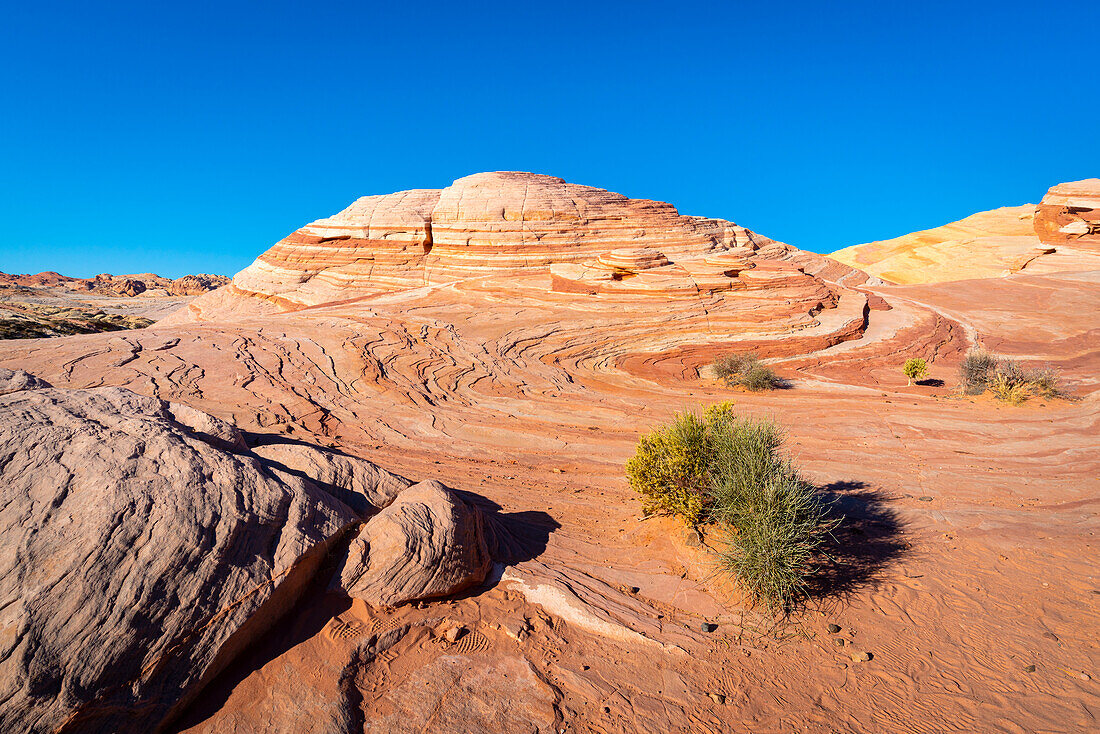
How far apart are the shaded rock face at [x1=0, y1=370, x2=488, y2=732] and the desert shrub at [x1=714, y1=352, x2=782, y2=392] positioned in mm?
12030

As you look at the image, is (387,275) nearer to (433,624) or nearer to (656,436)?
(656,436)

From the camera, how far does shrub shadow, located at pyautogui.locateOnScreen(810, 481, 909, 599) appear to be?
5609 millimetres

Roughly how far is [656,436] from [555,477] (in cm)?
219

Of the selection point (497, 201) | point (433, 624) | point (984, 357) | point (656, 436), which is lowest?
point (433, 624)

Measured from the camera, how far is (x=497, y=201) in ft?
92.6

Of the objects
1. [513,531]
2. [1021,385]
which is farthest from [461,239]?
[513,531]

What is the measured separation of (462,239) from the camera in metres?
27.3

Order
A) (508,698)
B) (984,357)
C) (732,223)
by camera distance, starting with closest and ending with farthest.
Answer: (508,698) → (984,357) → (732,223)

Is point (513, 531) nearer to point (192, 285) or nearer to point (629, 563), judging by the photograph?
point (629, 563)

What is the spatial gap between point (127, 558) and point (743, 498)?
211 inches

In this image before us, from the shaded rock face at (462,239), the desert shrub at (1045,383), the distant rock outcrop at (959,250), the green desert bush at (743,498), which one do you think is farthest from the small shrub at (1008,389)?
the distant rock outcrop at (959,250)

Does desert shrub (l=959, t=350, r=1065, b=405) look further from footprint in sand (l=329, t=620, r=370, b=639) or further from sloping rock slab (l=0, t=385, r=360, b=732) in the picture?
sloping rock slab (l=0, t=385, r=360, b=732)

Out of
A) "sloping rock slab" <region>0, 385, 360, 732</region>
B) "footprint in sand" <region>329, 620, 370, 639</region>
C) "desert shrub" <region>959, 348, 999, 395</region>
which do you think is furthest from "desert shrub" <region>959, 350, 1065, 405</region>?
"sloping rock slab" <region>0, 385, 360, 732</region>

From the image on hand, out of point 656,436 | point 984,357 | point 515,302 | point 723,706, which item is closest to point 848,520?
point 656,436
